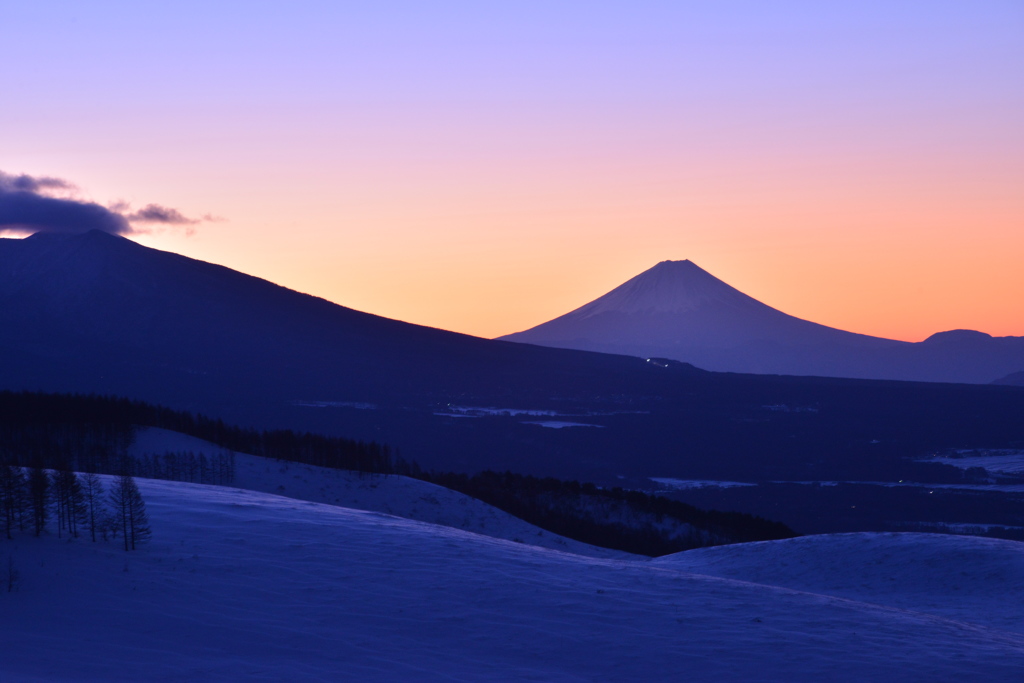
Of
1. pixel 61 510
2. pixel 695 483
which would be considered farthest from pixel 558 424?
pixel 61 510

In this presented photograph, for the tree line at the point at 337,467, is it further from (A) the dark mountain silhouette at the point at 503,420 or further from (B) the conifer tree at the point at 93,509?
(A) the dark mountain silhouette at the point at 503,420

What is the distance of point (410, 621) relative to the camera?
14664 mm

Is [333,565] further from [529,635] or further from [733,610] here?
[733,610]

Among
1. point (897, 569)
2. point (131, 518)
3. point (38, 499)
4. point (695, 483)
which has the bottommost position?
point (695, 483)

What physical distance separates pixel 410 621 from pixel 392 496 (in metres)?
31.2

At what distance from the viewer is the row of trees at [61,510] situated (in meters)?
16.5

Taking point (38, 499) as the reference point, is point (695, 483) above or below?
below

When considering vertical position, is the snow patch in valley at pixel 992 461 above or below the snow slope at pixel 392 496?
below

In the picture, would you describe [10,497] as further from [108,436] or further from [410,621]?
[108,436]

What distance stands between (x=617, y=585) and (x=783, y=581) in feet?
29.5

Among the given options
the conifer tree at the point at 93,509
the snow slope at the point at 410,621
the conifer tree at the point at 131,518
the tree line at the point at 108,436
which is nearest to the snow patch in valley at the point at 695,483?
the tree line at the point at 108,436

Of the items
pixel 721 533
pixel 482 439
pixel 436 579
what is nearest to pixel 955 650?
pixel 436 579

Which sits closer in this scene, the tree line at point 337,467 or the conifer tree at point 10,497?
the conifer tree at point 10,497

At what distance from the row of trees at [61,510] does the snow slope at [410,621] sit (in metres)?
0.52
